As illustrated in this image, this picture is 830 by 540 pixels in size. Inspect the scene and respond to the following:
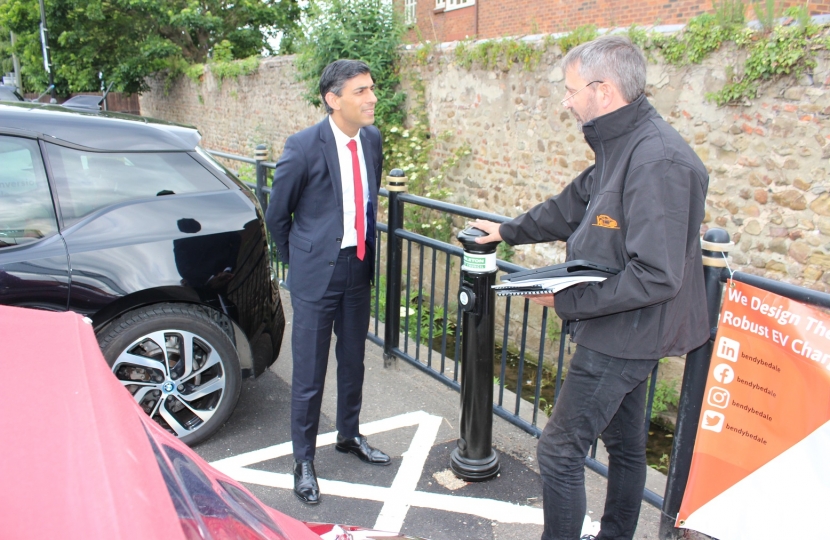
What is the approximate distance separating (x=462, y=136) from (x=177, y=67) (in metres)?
15.2

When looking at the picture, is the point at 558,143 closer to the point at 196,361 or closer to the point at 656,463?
the point at 656,463

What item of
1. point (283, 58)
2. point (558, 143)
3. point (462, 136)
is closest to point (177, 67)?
point (283, 58)

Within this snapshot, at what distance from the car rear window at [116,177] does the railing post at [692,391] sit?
2.56 meters

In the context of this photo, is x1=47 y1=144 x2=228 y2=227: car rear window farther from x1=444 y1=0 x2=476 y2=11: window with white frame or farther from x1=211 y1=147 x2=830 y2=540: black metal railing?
x1=444 y1=0 x2=476 y2=11: window with white frame

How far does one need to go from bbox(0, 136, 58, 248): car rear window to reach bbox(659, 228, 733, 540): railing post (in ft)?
9.80

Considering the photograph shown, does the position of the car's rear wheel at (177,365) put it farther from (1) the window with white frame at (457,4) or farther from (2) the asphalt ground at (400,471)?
(1) the window with white frame at (457,4)

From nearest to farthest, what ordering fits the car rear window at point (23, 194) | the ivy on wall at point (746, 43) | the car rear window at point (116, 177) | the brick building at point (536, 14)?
the car rear window at point (23, 194) → the car rear window at point (116, 177) → the ivy on wall at point (746, 43) → the brick building at point (536, 14)

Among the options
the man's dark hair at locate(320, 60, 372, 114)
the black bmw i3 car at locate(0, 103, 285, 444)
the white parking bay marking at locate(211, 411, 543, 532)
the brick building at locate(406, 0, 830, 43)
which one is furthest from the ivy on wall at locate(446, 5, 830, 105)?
the black bmw i3 car at locate(0, 103, 285, 444)

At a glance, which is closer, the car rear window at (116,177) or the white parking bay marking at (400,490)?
the white parking bay marking at (400,490)

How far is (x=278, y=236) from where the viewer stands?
10.7 feet

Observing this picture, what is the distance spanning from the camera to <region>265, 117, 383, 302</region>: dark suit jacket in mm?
3021

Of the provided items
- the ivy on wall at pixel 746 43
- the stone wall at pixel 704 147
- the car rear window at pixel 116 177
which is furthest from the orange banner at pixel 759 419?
the ivy on wall at pixel 746 43

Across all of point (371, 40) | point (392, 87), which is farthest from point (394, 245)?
point (371, 40)

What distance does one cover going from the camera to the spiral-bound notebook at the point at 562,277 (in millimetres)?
2141
